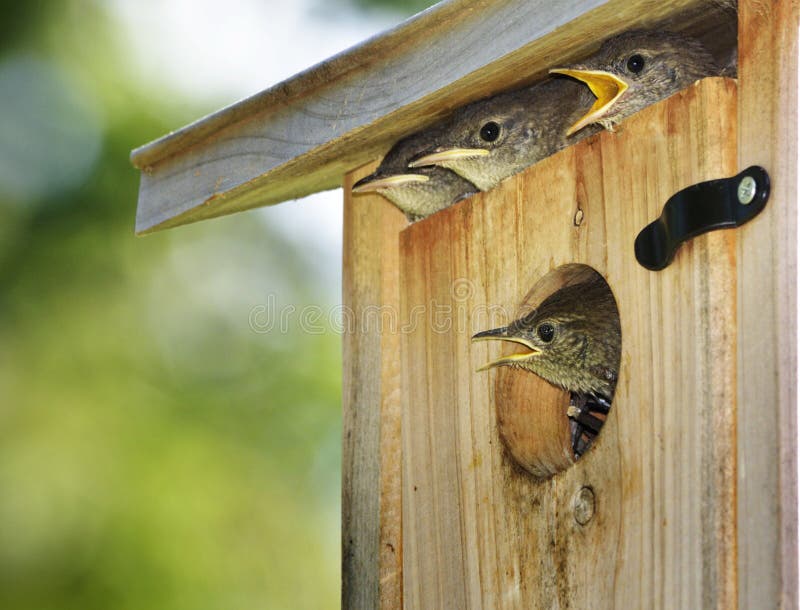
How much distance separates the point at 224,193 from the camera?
3.33 m

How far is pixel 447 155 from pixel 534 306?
60 centimetres

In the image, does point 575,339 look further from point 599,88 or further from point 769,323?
point 769,323

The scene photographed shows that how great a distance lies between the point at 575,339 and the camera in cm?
315

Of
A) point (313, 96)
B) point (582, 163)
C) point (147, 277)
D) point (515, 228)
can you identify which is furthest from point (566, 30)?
point (147, 277)

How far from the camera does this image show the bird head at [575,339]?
3.00 metres

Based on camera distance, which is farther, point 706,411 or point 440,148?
point 440,148

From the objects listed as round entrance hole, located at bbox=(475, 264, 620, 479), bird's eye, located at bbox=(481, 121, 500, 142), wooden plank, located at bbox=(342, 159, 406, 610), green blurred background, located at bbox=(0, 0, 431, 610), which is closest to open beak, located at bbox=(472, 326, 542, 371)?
round entrance hole, located at bbox=(475, 264, 620, 479)

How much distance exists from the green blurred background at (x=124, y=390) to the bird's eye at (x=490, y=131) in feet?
7.35

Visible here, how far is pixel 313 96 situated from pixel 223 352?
3076 mm

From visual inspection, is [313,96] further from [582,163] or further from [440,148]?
[582,163]

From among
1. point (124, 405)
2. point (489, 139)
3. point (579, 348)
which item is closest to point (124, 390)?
point (124, 405)

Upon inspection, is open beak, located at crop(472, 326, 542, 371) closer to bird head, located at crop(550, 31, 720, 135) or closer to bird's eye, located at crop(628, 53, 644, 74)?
bird head, located at crop(550, 31, 720, 135)

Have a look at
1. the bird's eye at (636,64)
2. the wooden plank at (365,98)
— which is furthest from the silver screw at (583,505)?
the bird's eye at (636,64)

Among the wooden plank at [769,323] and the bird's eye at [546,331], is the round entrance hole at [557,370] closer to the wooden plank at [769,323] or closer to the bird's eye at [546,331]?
the bird's eye at [546,331]
